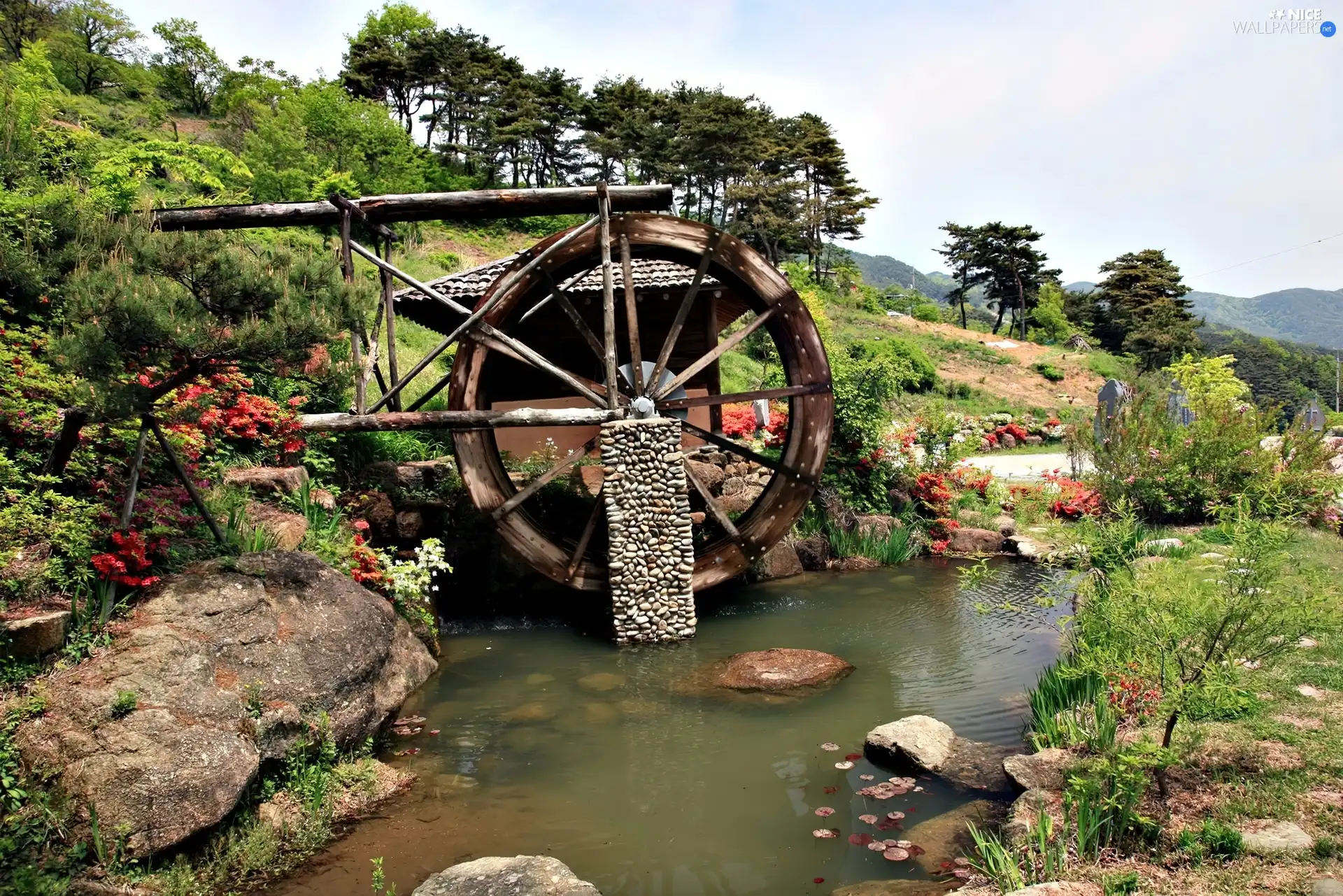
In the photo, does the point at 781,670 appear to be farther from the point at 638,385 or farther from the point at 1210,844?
the point at 1210,844

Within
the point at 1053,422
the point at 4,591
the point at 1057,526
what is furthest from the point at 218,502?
the point at 1053,422

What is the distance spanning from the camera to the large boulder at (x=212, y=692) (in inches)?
149

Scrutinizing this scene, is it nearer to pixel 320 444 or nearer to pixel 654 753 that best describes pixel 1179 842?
pixel 654 753

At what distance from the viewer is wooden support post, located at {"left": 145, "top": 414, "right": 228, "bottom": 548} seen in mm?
5035

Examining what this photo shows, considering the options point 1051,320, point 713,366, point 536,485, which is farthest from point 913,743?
point 1051,320

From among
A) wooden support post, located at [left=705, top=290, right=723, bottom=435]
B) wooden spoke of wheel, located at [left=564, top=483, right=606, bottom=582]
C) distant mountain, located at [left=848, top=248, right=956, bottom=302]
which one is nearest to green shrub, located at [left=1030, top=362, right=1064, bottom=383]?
wooden support post, located at [left=705, top=290, right=723, bottom=435]

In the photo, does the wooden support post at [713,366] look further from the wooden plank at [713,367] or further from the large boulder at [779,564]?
the large boulder at [779,564]

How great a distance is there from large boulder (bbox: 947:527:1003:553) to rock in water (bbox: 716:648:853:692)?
428 cm

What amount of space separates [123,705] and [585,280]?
6.60 meters

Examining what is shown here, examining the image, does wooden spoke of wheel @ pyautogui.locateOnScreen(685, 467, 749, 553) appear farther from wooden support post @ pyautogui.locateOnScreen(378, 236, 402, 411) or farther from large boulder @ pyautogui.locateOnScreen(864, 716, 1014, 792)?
large boulder @ pyautogui.locateOnScreen(864, 716, 1014, 792)

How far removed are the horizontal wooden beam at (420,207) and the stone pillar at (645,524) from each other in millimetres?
2331

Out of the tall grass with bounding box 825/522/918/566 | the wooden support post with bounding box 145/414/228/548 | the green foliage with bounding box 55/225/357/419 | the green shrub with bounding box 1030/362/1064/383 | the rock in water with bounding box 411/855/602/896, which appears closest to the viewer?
the rock in water with bounding box 411/855/602/896

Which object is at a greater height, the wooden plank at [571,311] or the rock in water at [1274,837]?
the wooden plank at [571,311]

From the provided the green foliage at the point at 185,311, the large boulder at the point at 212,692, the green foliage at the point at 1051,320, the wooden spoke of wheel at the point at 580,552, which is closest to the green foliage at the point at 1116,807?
the large boulder at the point at 212,692
